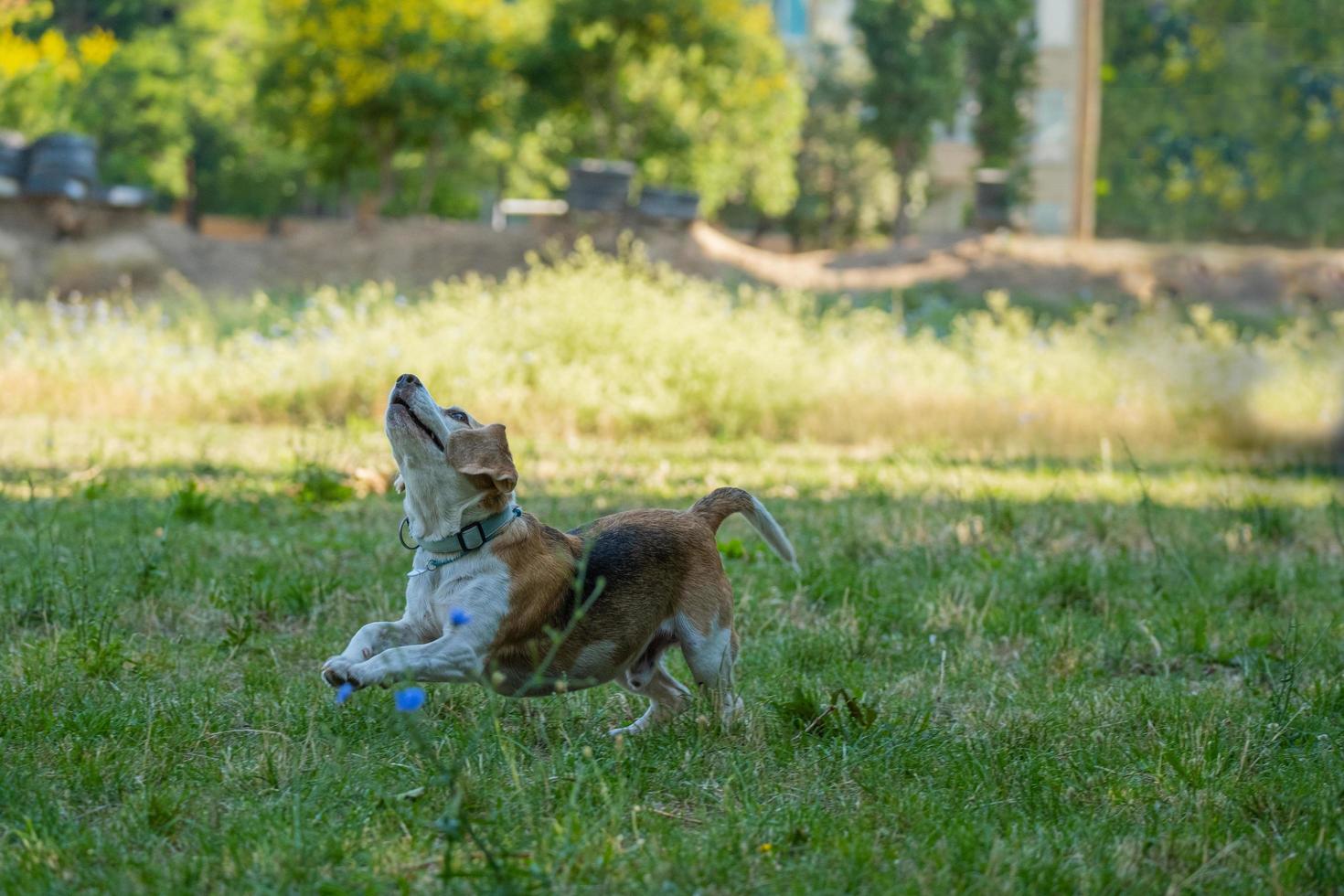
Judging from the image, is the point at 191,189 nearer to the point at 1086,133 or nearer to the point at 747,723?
the point at 1086,133

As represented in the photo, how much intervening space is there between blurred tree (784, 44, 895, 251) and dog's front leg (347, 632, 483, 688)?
124ft

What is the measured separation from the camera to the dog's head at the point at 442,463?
12.3 feet

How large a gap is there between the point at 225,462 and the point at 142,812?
229 inches

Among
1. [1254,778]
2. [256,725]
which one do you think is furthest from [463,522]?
[1254,778]

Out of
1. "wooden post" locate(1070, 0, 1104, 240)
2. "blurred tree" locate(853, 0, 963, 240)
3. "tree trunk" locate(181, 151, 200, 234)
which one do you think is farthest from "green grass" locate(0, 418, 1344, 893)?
"tree trunk" locate(181, 151, 200, 234)

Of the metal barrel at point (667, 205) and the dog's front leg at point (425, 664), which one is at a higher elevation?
the dog's front leg at point (425, 664)

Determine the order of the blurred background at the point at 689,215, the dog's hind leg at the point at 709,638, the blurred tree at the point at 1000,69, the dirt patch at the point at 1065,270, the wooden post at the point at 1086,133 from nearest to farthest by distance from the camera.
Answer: the dog's hind leg at the point at 709,638
the blurred background at the point at 689,215
the dirt patch at the point at 1065,270
the wooden post at the point at 1086,133
the blurred tree at the point at 1000,69

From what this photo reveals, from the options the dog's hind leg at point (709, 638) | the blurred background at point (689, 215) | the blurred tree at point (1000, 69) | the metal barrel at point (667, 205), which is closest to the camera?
the dog's hind leg at point (709, 638)

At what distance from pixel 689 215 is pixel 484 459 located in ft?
58.4

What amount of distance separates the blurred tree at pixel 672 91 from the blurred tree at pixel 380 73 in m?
1.27

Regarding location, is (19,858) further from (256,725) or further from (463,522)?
(463,522)

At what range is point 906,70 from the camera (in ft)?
107

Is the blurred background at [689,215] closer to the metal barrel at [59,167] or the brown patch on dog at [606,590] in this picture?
the metal barrel at [59,167]

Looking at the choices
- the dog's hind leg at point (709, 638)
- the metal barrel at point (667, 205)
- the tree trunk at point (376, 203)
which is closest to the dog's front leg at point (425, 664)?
the dog's hind leg at point (709, 638)
